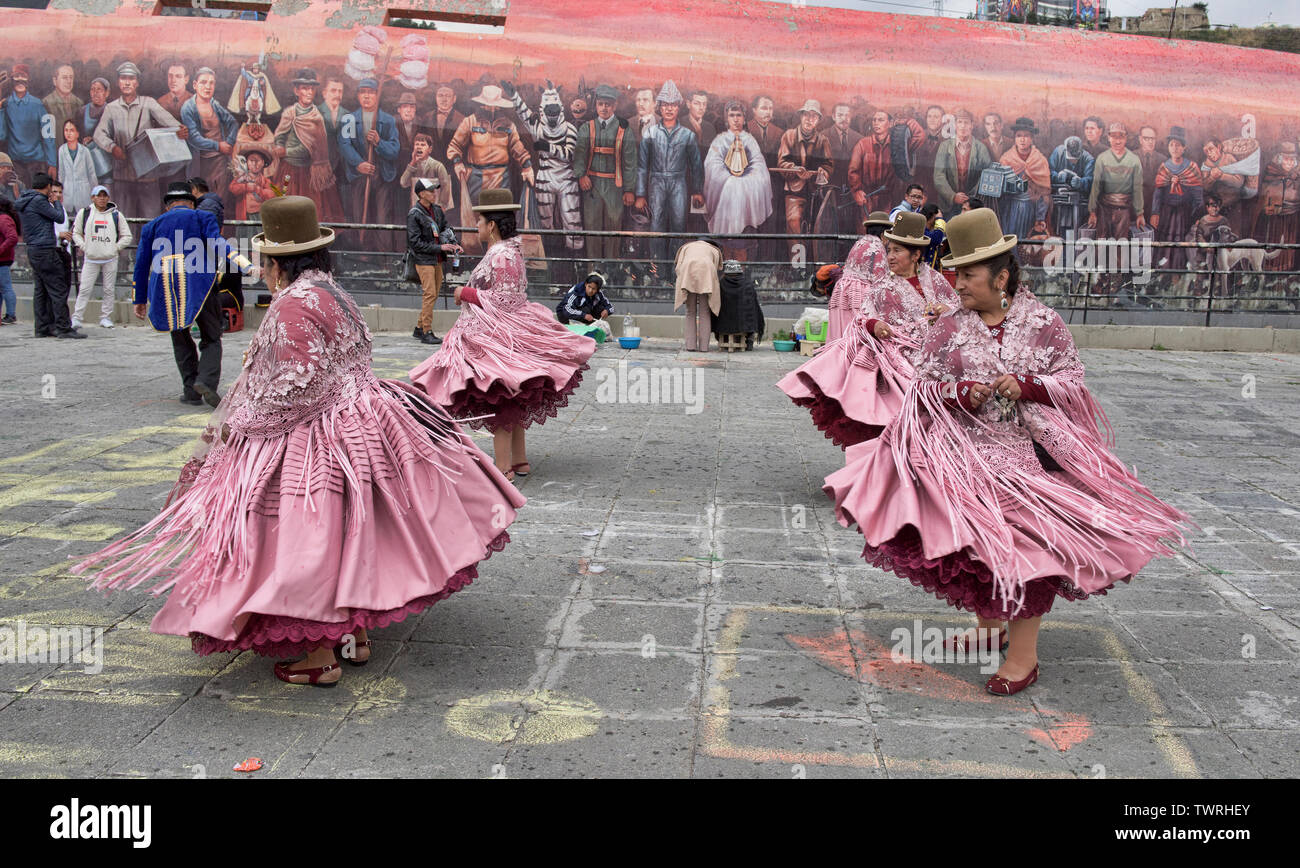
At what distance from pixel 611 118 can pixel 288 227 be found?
15.2 meters

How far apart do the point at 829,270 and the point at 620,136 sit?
10.4 metres

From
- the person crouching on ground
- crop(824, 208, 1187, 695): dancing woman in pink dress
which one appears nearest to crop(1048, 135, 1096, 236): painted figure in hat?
the person crouching on ground

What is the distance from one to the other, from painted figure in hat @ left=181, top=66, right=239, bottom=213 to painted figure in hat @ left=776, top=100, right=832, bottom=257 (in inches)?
356

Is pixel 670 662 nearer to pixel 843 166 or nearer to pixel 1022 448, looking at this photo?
pixel 1022 448

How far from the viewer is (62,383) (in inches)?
380

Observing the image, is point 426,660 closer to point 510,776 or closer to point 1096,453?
point 510,776

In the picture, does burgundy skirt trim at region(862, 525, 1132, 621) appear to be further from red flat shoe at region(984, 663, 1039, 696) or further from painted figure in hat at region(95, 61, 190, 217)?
painted figure in hat at region(95, 61, 190, 217)

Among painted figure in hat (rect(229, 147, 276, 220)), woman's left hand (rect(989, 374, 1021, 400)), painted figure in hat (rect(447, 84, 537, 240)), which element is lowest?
woman's left hand (rect(989, 374, 1021, 400))

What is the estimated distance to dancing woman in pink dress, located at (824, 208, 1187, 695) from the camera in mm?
A: 3777

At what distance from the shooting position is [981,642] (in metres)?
4.36

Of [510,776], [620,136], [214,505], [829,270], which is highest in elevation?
[620,136]

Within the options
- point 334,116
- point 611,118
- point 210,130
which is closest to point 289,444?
point 611,118

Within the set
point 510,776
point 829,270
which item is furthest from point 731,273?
point 510,776

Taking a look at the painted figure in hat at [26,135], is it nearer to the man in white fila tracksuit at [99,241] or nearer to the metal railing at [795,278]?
the metal railing at [795,278]
